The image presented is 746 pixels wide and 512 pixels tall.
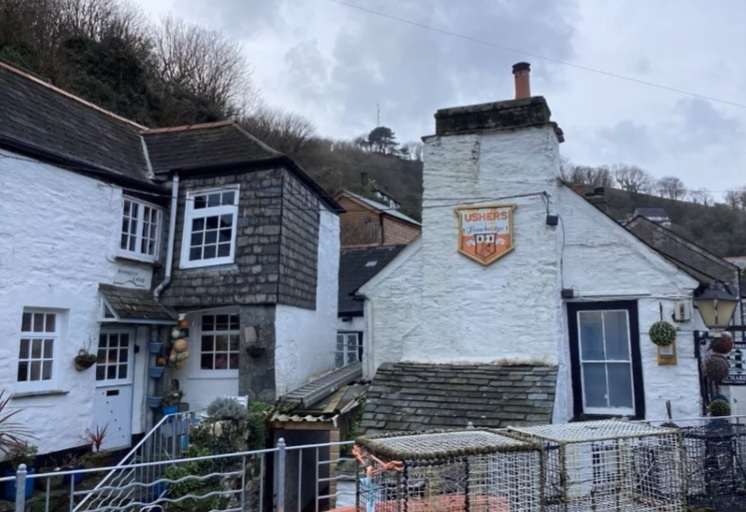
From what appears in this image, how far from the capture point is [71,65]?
71.2 ft

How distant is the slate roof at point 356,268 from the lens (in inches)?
778

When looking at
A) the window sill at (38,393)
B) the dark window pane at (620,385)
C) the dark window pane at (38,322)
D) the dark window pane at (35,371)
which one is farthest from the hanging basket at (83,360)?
the dark window pane at (620,385)

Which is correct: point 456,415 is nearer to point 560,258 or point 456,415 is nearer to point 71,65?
point 560,258

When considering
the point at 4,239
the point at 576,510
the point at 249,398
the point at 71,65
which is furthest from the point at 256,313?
the point at 71,65

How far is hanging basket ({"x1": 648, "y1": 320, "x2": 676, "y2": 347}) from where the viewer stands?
26.8 feet

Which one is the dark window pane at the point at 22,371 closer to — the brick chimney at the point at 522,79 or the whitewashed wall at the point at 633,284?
the whitewashed wall at the point at 633,284

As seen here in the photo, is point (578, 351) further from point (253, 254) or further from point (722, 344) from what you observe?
point (253, 254)

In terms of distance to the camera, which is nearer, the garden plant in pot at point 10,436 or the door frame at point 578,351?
the door frame at point 578,351

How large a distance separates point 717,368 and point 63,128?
12.3 meters

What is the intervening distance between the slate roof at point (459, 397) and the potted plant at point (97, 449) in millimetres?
5241

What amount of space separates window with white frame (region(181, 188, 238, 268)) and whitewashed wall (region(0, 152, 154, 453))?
1453 millimetres

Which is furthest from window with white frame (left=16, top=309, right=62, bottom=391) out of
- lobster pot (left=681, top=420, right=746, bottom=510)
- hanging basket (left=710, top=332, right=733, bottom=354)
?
hanging basket (left=710, top=332, right=733, bottom=354)

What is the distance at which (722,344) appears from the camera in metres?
8.09

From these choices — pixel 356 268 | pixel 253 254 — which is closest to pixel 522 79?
pixel 253 254
